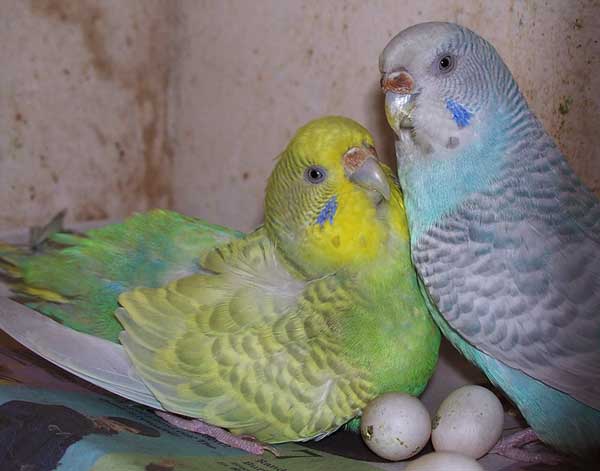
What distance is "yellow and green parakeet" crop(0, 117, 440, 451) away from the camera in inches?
77.0

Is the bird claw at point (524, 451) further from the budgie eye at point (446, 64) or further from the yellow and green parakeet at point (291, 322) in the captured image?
the budgie eye at point (446, 64)

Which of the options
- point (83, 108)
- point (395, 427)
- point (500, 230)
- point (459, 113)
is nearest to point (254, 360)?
point (395, 427)

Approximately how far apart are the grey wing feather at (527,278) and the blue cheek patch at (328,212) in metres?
0.24

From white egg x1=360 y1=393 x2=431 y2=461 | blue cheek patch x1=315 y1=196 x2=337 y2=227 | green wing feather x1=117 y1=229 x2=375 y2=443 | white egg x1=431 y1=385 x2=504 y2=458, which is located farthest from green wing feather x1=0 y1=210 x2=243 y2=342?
white egg x1=431 y1=385 x2=504 y2=458

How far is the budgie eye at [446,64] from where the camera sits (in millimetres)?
1857

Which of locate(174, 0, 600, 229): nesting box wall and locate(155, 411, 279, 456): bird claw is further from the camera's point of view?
locate(174, 0, 600, 229): nesting box wall

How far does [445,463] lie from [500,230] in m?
0.53

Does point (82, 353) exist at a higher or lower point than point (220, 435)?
higher

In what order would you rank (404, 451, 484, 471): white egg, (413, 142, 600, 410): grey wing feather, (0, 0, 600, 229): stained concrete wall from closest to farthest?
(404, 451, 484, 471): white egg
(413, 142, 600, 410): grey wing feather
(0, 0, 600, 229): stained concrete wall

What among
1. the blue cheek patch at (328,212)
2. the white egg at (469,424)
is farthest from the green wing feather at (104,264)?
the white egg at (469,424)

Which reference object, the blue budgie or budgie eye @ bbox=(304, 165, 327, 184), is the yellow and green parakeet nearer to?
budgie eye @ bbox=(304, 165, 327, 184)

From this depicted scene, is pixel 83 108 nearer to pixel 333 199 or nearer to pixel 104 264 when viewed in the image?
pixel 104 264

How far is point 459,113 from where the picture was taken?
1869 millimetres

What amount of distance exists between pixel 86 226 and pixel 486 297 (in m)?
1.77
